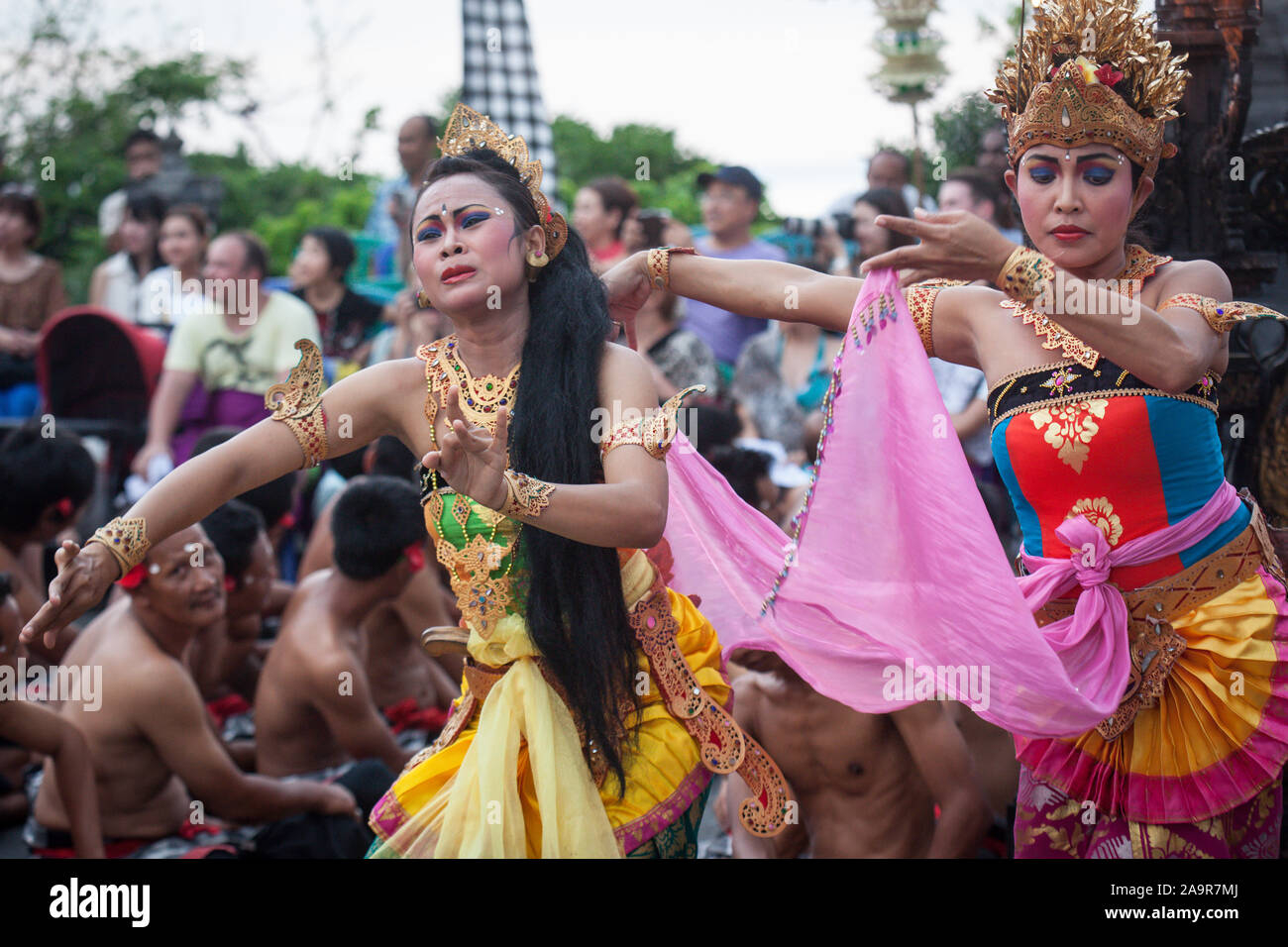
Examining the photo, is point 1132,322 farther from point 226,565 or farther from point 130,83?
point 130,83

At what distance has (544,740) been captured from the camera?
249 centimetres

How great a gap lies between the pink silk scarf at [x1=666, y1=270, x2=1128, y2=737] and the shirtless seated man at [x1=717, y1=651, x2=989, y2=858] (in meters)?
0.73

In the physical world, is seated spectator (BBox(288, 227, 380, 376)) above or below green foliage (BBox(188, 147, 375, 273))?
below

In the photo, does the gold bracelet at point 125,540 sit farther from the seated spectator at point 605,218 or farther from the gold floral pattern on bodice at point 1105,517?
the seated spectator at point 605,218

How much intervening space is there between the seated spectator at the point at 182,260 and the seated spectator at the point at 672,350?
218 centimetres

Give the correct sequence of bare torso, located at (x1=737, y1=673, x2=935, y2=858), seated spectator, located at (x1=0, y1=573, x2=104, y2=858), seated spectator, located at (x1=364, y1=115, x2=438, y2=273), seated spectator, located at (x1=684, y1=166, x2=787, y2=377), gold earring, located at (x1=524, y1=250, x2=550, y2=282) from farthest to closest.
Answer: seated spectator, located at (x1=364, y1=115, x2=438, y2=273), seated spectator, located at (x1=684, y1=166, x2=787, y2=377), seated spectator, located at (x1=0, y1=573, x2=104, y2=858), bare torso, located at (x1=737, y1=673, x2=935, y2=858), gold earring, located at (x1=524, y1=250, x2=550, y2=282)

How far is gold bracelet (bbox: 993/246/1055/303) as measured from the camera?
2295 mm

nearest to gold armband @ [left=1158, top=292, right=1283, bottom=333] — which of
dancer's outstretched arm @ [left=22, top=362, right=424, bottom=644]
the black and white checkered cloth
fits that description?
dancer's outstretched arm @ [left=22, top=362, right=424, bottom=644]

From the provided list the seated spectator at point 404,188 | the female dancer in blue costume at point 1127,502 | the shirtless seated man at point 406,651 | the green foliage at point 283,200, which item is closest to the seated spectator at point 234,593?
the shirtless seated man at point 406,651

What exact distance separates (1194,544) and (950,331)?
2.01 feet

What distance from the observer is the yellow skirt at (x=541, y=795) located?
8.05 ft

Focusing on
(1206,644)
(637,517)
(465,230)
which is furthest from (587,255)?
(1206,644)

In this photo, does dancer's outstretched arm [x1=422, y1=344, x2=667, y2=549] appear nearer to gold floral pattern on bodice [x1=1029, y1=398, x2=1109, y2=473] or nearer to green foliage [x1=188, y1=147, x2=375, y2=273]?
gold floral pattern on bodice [x1=1029, y1=398, x2=1109, y2=473]

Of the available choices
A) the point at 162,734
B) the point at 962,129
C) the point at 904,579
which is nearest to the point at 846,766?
the point at 904,579
